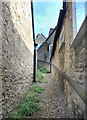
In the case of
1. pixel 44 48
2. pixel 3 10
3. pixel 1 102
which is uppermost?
pixel 44 48

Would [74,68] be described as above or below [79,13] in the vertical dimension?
below

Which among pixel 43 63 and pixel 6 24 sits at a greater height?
pixel 6 24

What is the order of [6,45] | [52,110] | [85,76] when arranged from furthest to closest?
[52,110], [6,45], [85,76]

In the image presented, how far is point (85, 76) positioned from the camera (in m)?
1.29

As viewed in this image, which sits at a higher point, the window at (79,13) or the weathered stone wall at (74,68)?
the window at (79,13)

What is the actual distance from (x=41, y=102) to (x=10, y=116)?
59.4 inches

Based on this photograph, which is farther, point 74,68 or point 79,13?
point 74,68

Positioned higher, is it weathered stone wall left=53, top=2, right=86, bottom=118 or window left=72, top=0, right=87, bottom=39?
window left=72, top=0, right=87, bottom=39

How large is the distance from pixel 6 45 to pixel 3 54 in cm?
30

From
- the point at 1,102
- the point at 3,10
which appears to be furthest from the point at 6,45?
the point at 1,102

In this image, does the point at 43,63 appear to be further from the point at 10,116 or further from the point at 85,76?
the point at 85,76

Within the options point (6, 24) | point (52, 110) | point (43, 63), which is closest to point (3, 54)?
point (6, 24)

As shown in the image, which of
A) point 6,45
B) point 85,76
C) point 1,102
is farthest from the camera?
point 6,45

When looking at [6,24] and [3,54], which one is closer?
[3,54]
